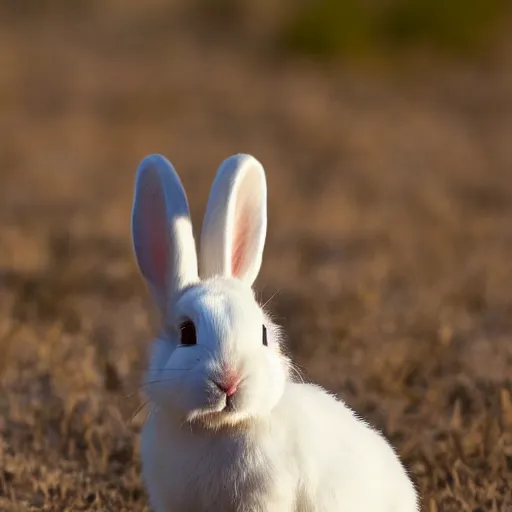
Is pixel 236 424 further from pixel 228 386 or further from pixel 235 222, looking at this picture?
pixel 235 222

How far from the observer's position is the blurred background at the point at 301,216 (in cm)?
427

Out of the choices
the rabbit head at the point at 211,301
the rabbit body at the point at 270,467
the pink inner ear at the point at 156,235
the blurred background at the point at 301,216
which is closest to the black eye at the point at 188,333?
the rabbit head at the point at 211,301

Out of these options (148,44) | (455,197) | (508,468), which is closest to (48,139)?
(455,197)

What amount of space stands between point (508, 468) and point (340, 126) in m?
9.16

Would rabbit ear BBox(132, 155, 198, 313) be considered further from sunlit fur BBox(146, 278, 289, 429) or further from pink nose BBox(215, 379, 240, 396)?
pink nose BBox(215, 379, 240, 396)

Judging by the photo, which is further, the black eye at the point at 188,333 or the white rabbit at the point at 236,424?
the black eye at the point at 188,333

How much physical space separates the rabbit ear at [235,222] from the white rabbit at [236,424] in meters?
0.01

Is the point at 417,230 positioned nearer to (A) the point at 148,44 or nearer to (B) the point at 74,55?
(B) the point at 74,55

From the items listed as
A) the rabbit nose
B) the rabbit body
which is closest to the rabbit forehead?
the rabbit nose

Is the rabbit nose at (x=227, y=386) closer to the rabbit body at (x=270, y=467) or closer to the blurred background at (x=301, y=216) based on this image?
the rabbit body at (x=270, y=467)

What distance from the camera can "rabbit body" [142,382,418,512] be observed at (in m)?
2.95

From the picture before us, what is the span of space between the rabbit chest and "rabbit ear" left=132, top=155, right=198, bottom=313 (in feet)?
1.48

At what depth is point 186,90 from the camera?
1521 cm

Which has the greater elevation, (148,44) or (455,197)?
(148,44)
